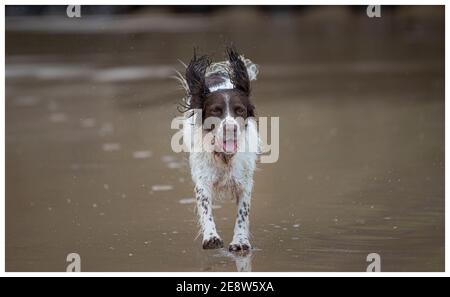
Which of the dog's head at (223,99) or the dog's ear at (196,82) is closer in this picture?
the dog's head at (223,99)

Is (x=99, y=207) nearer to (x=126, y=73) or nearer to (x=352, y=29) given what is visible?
(x=126, y=73)

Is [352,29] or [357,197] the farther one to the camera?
[352,29]

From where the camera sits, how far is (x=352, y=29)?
2584 centimetres

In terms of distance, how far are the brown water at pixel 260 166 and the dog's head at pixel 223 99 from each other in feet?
2.63

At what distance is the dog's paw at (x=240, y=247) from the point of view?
291 inches

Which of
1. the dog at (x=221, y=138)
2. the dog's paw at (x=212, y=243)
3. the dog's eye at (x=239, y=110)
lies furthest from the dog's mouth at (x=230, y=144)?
the dog's paw at (x=212, y=243)

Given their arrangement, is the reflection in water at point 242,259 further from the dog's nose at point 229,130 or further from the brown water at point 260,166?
the dog's nose at point 229,130

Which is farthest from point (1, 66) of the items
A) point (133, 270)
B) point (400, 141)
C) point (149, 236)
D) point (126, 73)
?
point (126, 73)

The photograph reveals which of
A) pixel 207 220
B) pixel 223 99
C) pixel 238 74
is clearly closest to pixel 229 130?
pixel 223 99

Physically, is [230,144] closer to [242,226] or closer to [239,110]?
[239,110]

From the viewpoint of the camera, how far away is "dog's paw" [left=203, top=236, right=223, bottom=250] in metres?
7.41

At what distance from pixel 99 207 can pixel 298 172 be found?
2.11 m

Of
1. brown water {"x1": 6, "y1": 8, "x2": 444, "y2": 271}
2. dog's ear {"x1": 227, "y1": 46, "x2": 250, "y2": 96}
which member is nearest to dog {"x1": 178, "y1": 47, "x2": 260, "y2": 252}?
dog's ear {"x1": 227, "y1": 46, "x2": 250, "y2": 96}
